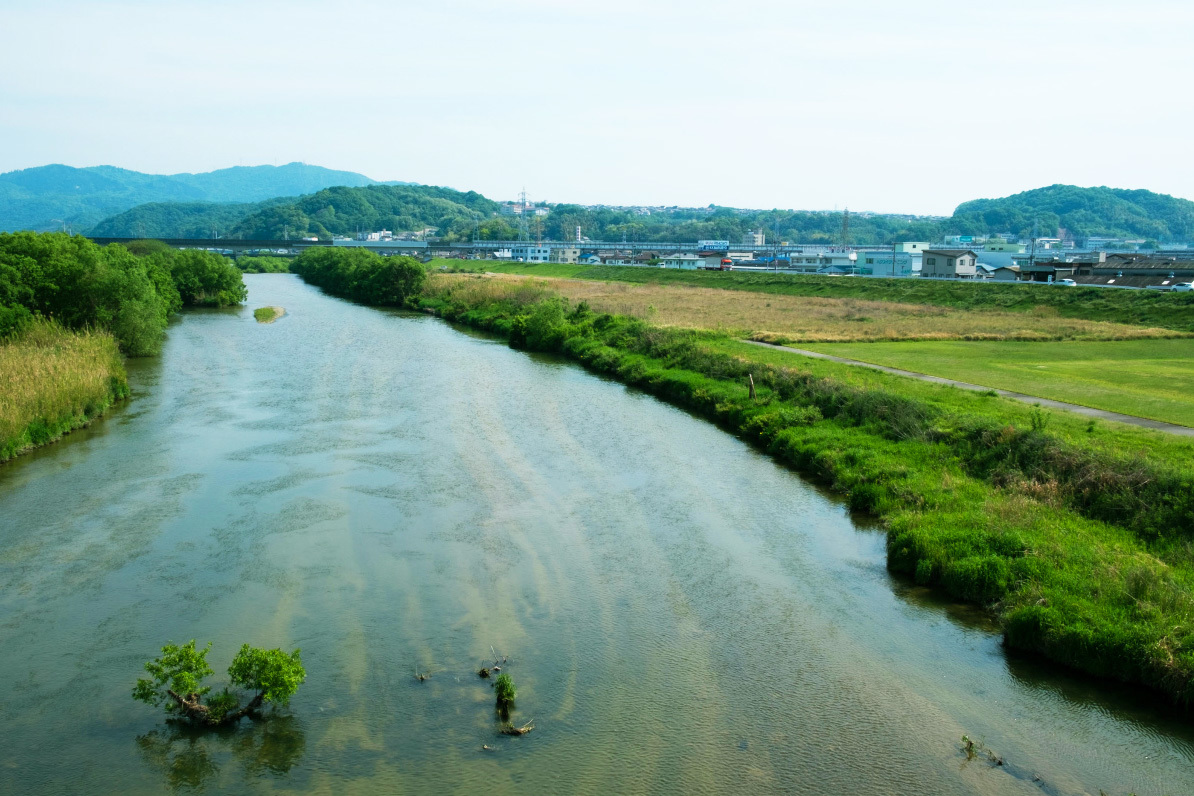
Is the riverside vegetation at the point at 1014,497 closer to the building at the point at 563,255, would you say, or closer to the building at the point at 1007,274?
the building at the point at 1007,274

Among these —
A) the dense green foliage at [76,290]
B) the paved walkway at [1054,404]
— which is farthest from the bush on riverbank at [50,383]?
the paved walkway at [1054,404]

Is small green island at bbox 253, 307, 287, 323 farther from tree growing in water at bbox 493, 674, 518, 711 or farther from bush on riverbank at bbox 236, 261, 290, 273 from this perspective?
bush on riverbank at bbox 236, 261, 290, 273

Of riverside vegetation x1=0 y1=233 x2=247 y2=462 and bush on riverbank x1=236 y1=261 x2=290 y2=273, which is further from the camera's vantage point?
bush on riverbank x1=236 y1=261 x2=290 y2=273

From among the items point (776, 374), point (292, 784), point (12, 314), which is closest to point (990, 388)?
point (776, 374)

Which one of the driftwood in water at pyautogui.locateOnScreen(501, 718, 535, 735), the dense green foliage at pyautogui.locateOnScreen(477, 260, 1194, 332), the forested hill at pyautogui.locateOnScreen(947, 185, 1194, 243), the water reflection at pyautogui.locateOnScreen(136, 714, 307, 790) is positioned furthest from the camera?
the forested hill at pyautogui.locateOnScreen(947, 185, 1194, 243)

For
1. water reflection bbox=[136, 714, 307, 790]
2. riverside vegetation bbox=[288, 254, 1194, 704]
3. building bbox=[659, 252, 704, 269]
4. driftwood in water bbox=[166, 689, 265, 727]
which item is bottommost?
water reflection bbox=[136, 714, 307, 790]

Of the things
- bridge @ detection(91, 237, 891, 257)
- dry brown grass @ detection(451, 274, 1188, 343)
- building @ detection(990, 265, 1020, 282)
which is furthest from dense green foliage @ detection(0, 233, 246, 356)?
bridge @ detection(91, 237, 891, 257)

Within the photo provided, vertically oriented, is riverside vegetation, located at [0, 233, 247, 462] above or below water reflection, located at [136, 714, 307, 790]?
above
